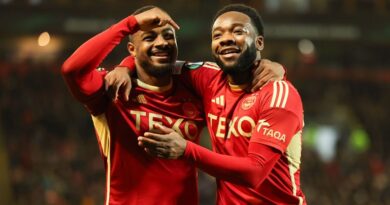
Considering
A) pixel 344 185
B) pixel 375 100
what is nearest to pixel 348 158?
pixel 344 185

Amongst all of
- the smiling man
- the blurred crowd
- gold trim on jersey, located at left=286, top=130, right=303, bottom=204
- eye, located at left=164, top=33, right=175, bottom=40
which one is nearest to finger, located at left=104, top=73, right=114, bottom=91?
eye, located at left=164, top=33, right=175, bottom=40

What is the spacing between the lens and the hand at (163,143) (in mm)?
3172

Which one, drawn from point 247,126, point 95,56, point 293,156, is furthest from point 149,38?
point 293,156

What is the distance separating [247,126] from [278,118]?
215 mm

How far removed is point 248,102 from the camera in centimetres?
374

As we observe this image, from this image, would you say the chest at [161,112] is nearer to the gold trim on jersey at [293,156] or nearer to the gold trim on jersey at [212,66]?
the gold trim on jersey at [212,66]

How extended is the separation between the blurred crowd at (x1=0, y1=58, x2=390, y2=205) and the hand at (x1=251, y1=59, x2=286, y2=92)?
7369 mm

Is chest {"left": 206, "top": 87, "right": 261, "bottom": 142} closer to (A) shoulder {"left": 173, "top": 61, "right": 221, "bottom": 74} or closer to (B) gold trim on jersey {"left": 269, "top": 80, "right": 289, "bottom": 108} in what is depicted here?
(B) gold trim on jersey {"left": 269, "top": 80, "right": 289, "bottom": 108}

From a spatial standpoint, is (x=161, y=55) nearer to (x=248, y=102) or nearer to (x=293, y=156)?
(x=248, y=102)

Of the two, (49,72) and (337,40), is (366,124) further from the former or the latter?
(49,72)

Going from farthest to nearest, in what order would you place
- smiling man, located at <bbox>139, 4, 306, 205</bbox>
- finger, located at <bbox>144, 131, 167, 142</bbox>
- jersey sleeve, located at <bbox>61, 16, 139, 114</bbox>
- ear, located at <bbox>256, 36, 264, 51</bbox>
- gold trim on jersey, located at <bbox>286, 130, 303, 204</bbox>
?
1. ear, located at <bbox>256, 36, 264, 51</bbox>
2. gold trim on jersey, located at <bbox>286, 130, 303, 204</bbox>
3. jersey sleeve, located at <bbox>61, 16, 139, 114</bbox>
4. smiling man, located at <bbox>139, 4, 306, 205</bbox>
5. finger, located at <bbox>144, 131, 167, 142</bbox>

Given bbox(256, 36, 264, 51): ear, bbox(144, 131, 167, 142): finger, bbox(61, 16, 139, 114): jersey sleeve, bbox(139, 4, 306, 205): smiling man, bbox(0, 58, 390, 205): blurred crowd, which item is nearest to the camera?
bbox(144, 131, 167, 142): finger

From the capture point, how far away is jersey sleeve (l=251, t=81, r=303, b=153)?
3.51 meters

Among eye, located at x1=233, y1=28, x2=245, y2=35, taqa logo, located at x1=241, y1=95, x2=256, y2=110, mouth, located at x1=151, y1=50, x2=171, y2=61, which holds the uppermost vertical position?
eye, located at x1=233, y1=28, x2=245, y2=35
